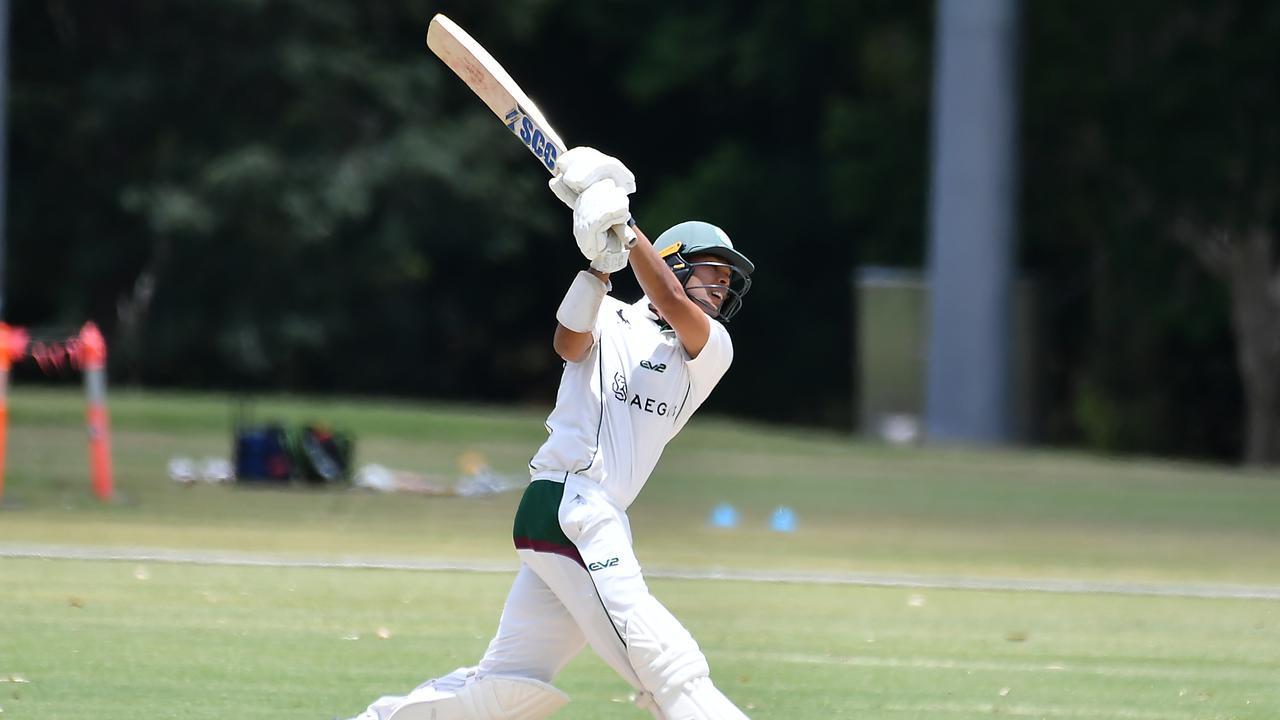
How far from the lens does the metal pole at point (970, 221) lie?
1163 inches

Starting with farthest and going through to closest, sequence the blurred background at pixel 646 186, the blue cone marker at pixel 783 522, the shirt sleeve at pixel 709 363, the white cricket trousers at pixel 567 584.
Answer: the blurred background at pixel 646 186 < the blue cone marker at pixel 783 522 < the shirt sleeve at pixel 709 363 < the white cricket trousers at pixel 567 584

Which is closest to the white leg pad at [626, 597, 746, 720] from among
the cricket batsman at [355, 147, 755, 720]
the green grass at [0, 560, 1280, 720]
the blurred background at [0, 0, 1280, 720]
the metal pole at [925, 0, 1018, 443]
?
the cricket batsman at [355, 147, 755, 720]

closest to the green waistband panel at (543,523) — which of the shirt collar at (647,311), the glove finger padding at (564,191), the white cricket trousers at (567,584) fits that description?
the white cricket trousers at (567,584)

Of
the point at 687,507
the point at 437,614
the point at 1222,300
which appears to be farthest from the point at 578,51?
the point at 437,614

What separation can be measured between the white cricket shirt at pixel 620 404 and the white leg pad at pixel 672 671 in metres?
0.47

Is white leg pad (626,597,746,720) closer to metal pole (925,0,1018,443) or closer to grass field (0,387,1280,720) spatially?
grass field (0,387,1280,720)

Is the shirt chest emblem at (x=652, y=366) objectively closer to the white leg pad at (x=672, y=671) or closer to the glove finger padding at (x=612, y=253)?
the glove finger padding at (x=612, y=253)

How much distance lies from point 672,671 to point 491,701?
2.22ft

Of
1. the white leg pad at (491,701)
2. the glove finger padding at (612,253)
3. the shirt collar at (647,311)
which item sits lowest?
the white leg pad at (491,701)

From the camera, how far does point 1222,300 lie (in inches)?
1375

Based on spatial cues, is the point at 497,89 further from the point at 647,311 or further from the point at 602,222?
the point at 602,222

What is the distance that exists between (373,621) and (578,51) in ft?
117

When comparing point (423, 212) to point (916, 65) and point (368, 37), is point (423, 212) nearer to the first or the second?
point (368, 37)

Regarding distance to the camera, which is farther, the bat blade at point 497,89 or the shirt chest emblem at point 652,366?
the bat blade at point 497,89
